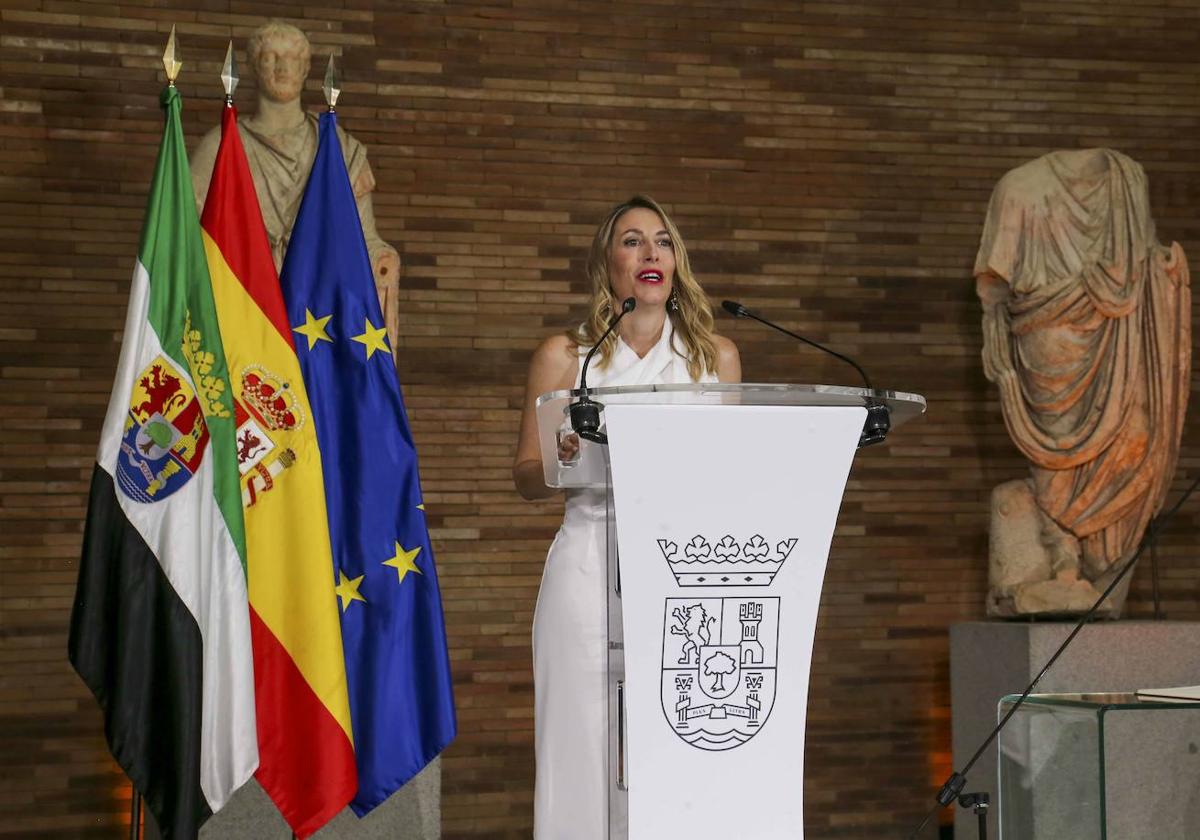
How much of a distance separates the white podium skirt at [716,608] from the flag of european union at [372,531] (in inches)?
74.2

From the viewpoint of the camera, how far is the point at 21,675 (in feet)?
17.7

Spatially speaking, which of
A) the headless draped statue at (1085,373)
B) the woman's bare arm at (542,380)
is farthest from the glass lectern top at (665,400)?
the headless draped statue at (1085,373)

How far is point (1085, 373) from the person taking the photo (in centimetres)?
530

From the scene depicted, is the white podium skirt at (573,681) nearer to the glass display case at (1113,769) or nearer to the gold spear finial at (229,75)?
the glass display case at (1113,769)

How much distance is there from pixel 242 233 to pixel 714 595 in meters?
2.15

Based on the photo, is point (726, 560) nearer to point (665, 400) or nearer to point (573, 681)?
point (665, 400)

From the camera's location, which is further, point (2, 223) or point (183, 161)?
point (2, 223)

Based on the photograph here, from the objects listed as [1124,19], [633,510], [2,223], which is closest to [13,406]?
[2,223]

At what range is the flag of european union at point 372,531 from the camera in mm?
4008

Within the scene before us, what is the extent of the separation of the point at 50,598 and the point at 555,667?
3242mm

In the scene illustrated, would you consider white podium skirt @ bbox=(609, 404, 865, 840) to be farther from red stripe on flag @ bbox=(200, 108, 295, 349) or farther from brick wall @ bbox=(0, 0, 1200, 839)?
brick wall @ bbox=(0, 0, 1200, 839)

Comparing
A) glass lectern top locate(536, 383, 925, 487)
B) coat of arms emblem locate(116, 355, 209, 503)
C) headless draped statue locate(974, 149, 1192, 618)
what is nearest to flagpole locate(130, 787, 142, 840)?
coat of arms emblem locate(116, 355, 209, 503)

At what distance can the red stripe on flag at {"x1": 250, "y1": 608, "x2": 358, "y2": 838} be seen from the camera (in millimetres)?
3826

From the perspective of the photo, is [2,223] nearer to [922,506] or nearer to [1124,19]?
[922,506]
